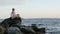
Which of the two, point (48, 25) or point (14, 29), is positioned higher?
point (14, 29)

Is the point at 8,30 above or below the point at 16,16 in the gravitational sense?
below

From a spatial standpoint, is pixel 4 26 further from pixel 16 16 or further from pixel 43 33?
pixel 43 33

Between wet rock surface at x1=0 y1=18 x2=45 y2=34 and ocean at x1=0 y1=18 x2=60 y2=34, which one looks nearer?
wet rock surface at x1=0 y1=18 x2=45 y2=34

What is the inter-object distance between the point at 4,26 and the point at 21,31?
Result: 37.7 inches

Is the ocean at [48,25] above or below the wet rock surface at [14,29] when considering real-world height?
below

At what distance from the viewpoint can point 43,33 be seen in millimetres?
9695

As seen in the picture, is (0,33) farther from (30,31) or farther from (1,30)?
(30,31)

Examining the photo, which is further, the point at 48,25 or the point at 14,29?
the point at 48,25

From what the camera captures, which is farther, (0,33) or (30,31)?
(30,31)

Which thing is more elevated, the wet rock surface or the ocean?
the wet rock surface

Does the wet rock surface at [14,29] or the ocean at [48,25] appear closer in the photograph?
the wet rock surface at [14,29]

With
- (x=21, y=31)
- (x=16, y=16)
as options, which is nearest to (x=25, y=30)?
(x=21, y=31)

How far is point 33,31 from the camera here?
9.25 m

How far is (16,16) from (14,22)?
1.16 feet
